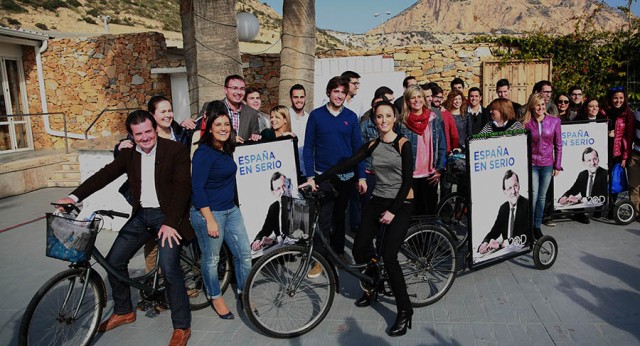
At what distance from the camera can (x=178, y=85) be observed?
15125 millimetres

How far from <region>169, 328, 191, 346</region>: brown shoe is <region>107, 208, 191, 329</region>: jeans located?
0.10ft

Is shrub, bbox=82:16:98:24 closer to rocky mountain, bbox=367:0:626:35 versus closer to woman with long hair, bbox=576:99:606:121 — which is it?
woman with long hair, bbox=576:99:606:121

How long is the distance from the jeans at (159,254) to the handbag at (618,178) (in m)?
6.01

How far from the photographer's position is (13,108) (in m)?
14.4

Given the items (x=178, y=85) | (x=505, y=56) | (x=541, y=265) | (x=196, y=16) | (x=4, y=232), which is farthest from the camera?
(x=178, y=85)

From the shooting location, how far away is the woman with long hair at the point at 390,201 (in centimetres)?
390

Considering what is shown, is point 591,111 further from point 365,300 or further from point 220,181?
point 220,181

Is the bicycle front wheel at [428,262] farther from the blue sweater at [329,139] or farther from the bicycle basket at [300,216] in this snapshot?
the blue sweater at [329,139]

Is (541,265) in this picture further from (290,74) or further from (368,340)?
(290,74)

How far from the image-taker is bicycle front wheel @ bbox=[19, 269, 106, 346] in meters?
3.36

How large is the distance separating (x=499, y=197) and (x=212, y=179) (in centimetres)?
270

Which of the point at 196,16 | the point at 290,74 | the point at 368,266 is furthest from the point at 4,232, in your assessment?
the point at 368,266

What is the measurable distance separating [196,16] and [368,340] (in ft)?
14.7

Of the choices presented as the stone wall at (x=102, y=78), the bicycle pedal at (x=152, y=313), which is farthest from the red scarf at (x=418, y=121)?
the stone wall at (x=102, y=78)
